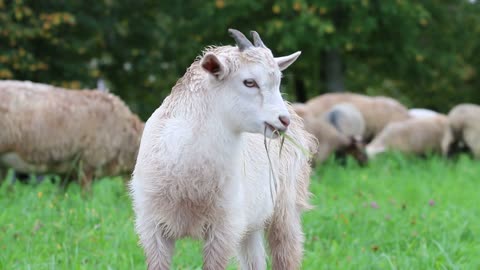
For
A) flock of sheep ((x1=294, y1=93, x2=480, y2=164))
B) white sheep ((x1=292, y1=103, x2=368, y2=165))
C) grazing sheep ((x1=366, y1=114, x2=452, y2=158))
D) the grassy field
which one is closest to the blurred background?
flock of sheep ((x1=294, y1=93, x2=480, y2=164))

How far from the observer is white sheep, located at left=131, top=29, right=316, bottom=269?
3777mm

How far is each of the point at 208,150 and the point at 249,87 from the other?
1.21 feet

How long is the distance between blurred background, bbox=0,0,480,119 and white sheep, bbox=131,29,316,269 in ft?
41.8

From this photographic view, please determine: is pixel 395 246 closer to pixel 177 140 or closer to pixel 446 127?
pixel 177 140

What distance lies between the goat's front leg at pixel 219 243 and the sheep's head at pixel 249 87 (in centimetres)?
49

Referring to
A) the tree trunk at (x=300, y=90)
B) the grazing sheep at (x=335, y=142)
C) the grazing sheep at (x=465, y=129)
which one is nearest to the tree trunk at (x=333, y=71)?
the tree trunk at (x=300, y=90)

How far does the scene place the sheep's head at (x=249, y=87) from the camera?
3.74 m

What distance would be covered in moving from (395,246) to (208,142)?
2668 millimetres

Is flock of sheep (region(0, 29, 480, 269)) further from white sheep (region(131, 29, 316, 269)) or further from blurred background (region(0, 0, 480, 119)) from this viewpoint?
blurred background (region(0, 0, 480, 119))

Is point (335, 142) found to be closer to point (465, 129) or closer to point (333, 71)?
point (465, 129)

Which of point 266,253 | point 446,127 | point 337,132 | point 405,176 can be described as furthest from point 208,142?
point 446,127

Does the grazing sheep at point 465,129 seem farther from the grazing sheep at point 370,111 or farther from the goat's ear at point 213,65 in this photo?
the goat's ear at point 213,65

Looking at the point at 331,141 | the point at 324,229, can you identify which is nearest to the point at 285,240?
the point at 324,229

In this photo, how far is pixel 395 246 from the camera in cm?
609
